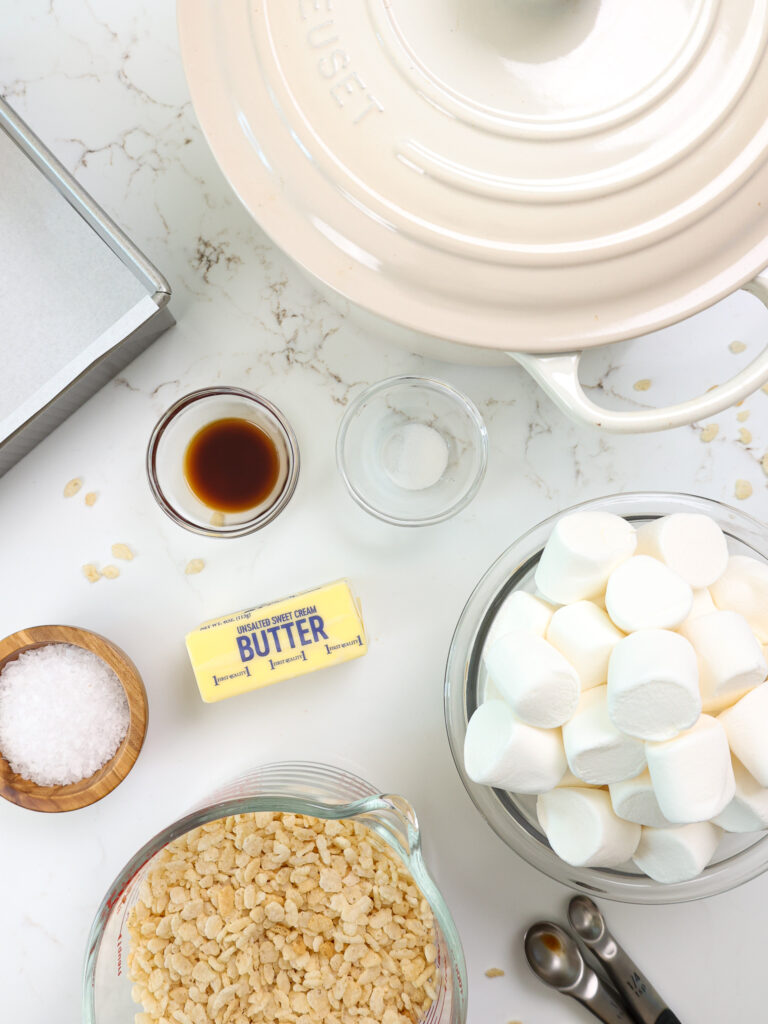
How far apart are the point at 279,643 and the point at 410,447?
27cm

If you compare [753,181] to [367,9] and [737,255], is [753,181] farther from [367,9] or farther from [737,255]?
[367,9]

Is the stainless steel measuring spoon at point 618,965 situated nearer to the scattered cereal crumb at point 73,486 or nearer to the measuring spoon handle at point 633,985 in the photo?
the measuring spoon handle at point 633,985

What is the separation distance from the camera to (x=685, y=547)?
692 millimetres

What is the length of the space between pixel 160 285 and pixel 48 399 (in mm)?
160

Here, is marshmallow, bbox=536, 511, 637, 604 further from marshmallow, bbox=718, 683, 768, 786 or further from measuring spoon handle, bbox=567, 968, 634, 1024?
measuring spoon handle, bbox=567, 968, 634, 1024

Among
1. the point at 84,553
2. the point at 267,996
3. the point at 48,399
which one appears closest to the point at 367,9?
the point at 48,399

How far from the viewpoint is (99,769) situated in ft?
2.78

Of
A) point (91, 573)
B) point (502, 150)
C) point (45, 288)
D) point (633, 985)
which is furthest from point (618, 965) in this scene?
point (45, 288)

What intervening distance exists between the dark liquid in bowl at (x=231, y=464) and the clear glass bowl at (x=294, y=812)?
1.00 feet

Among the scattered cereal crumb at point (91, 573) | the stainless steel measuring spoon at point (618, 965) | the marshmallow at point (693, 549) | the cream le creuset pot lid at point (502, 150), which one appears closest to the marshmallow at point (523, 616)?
the marshmallow at point (693, 549)

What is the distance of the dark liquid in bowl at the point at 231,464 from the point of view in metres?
0.91

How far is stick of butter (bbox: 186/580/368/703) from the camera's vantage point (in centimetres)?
83

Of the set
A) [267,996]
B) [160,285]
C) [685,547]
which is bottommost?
[267,996]

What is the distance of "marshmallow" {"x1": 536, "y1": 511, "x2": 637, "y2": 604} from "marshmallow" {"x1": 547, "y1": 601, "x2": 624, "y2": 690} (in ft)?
0.06
